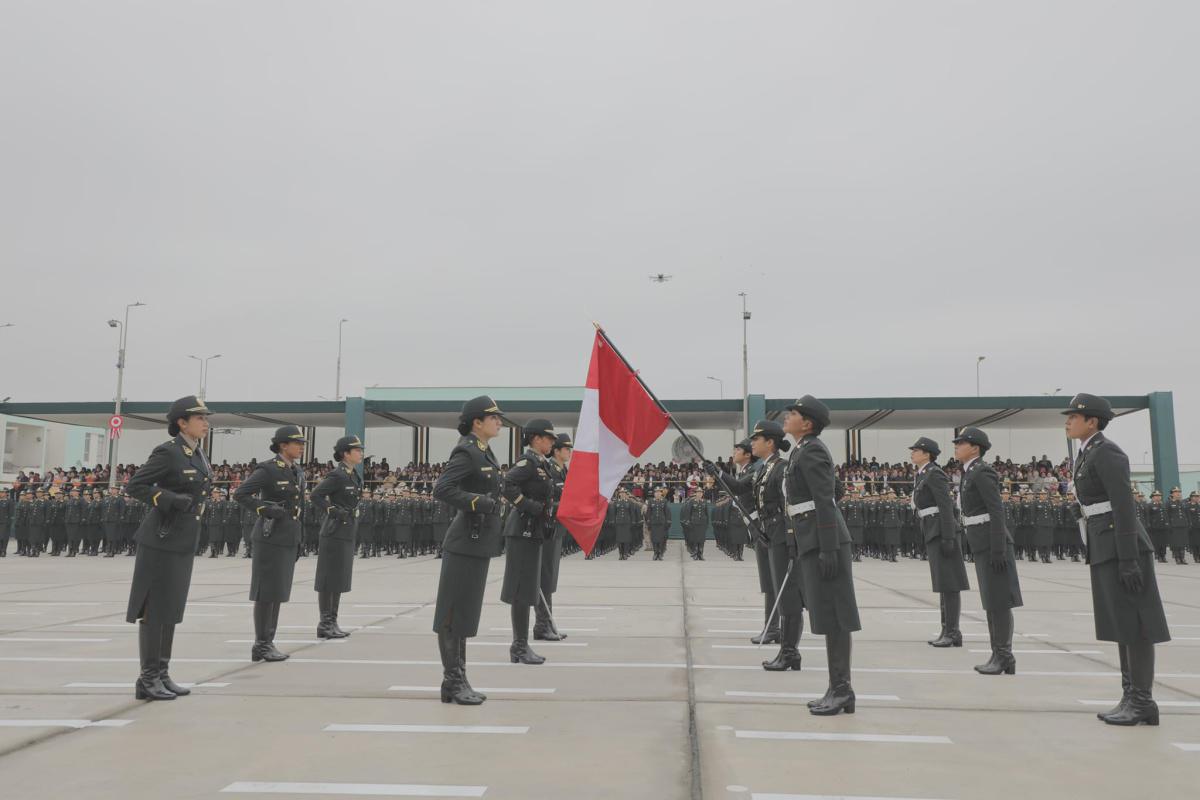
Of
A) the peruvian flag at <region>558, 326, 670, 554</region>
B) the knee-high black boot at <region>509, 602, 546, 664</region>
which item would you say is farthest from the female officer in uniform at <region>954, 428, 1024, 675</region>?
the knee-high black boot at <region>509, 602, 546, 664</region>

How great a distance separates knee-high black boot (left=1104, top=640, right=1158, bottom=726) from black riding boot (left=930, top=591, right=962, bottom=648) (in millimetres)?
2803

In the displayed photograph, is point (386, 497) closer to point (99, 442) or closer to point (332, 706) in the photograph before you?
point (332, 706)

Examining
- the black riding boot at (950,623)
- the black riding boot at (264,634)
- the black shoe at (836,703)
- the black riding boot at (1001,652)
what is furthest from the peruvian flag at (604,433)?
the black riding boot at (950,623)

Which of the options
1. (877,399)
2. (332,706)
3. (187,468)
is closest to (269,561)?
(187,468)

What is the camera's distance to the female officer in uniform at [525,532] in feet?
23.4

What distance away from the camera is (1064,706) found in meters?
5.46

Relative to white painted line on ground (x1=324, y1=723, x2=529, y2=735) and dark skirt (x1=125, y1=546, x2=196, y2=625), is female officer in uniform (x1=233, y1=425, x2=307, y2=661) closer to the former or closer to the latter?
dark skirt (x1=125, y1=546, x2=196, y2=625)

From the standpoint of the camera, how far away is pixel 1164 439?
3097 centimetres

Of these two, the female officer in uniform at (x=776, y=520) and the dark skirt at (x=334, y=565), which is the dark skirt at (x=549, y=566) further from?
the female officer in uniform at (x=776, y=520)

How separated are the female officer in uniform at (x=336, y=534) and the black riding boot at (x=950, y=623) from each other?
19.2 feet

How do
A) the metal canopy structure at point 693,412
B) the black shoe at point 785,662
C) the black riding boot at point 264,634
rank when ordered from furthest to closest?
the metal canopy structure at point 693,412 < the black riding boot at point 264,634 < the black shoe at point 785,662

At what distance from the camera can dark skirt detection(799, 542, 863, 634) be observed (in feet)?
17.6

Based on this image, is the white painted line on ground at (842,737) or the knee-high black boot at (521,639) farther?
the knee-high black boot at (521,639)

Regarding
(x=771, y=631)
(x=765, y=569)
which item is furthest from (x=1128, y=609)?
(x=765, y=569)
